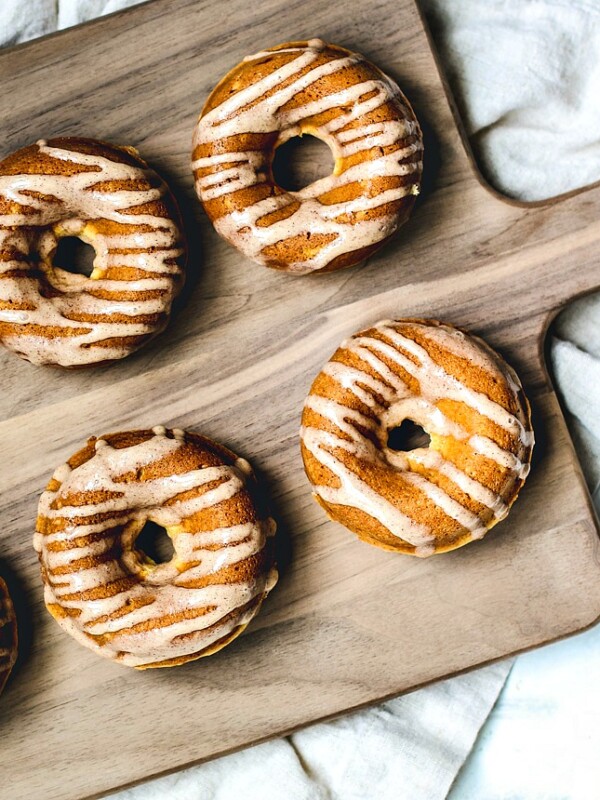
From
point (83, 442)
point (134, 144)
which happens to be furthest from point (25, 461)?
point (134, 144)

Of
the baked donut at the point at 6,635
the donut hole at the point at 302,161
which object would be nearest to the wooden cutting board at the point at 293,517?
the baked donut at the point at 6,635

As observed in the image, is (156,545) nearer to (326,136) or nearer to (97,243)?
(97,243)

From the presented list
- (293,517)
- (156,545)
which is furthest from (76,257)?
(293,517)

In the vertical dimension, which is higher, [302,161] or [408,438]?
[302,161]

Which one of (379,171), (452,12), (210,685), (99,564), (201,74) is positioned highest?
(201,74)

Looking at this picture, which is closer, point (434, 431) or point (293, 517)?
point (434, 431)

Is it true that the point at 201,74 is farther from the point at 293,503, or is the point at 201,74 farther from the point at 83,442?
the point at 293,503
